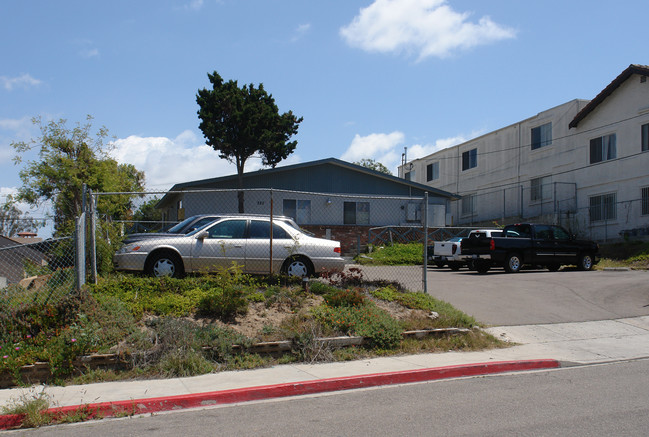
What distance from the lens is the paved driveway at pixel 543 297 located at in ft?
38.3

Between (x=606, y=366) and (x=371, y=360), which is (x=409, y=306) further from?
(x=606, y=366)

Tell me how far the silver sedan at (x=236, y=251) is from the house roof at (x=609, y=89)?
72.7 feet

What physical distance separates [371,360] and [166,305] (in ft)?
11.3

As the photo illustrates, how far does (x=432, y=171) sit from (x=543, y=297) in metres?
30.7

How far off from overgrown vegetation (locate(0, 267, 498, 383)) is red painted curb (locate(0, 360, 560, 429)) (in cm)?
124

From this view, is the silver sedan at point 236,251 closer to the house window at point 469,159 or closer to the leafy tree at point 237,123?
the leafy tree at point 237,123

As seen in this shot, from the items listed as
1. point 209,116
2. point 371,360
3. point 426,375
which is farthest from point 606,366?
point 209,116

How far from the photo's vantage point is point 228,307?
920 cm

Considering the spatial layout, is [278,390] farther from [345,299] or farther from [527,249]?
[527,249]

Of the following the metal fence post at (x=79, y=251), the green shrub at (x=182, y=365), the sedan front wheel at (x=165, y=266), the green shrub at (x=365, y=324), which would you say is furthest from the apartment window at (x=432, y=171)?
the green shrub at (x=182, y=365)

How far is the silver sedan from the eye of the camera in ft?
35.5

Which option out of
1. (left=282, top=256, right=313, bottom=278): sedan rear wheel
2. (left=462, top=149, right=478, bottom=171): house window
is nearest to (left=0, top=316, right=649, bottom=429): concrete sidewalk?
(left=282, top=256, right=313, bottom=278): sedan rear wheel

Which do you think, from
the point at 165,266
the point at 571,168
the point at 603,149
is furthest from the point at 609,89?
the point at 165,266

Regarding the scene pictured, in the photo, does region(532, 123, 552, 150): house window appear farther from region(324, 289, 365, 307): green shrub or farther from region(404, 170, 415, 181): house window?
region(324, 289, 365, 307): green shrub
